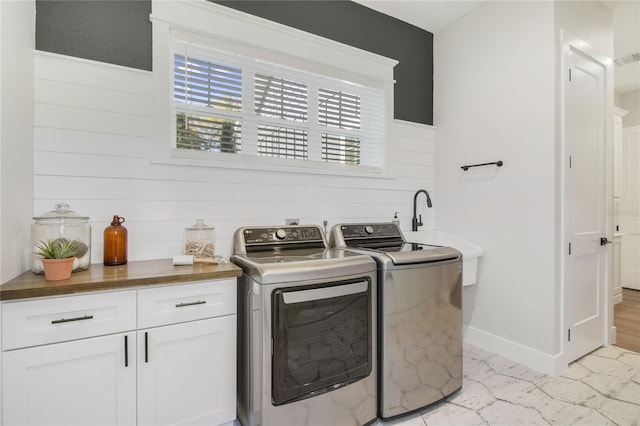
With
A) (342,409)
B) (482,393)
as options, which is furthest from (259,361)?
(482,393)

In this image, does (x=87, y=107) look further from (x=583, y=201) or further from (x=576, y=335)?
(x=576, y=335)

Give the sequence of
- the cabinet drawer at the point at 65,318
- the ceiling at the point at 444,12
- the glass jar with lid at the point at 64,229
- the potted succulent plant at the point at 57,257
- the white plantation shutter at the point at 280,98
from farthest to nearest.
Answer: the ceiling at the point at 444,12, the white plantation shutter at the point at 280,98, the glass jar with lid at the point at 64,229, the potted succulent plant at the point at 57,257, the cabinet drawer at the point at 65,318

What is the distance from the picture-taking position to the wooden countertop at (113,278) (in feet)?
4.11

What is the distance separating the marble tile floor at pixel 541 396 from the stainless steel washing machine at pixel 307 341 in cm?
39

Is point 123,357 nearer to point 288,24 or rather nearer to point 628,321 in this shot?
point 288,24

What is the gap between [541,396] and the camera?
2.00 m

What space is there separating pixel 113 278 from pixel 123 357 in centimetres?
36

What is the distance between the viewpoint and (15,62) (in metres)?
1.48

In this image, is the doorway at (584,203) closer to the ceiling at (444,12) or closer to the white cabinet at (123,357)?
the ceiling at (444,12)

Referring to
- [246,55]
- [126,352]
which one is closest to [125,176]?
[126,352]

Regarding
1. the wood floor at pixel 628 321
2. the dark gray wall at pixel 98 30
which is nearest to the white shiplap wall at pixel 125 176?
the dark gray wall at pixel 98 30

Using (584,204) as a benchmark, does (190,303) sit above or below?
below

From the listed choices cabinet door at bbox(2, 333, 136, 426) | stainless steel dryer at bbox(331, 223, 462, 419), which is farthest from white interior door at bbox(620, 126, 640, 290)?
cabinet door at bbox(2, 333, 136, 426)

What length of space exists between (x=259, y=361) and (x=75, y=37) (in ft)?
6.74
